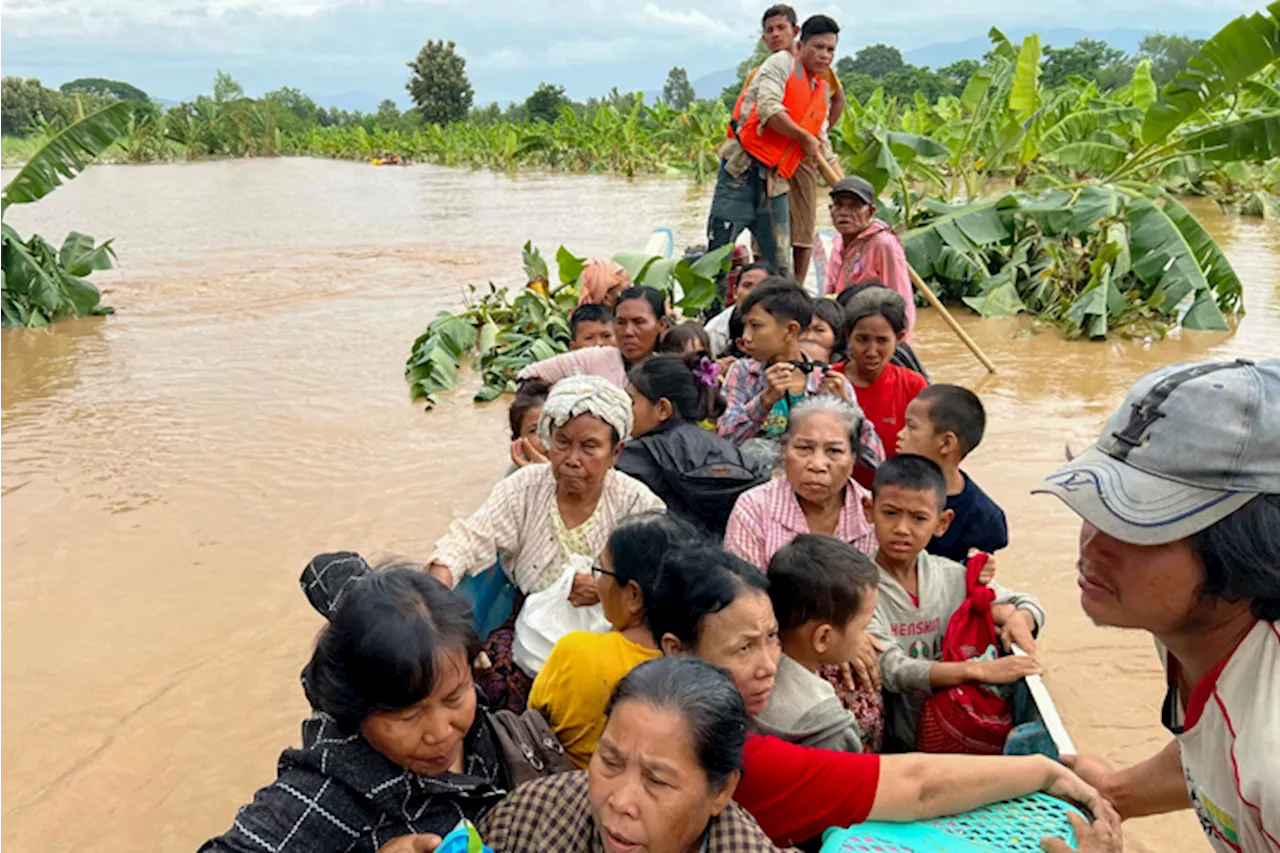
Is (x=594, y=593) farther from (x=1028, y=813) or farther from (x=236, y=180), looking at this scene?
(x=236, y=180)

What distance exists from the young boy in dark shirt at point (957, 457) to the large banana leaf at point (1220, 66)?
5.23 m

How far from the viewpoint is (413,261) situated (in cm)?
1316

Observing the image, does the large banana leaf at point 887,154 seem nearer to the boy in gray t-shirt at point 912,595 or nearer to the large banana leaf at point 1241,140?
the large banana leaf at point 1241,140

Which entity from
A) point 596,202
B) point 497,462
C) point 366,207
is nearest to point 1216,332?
point 497,462

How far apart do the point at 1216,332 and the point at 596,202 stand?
511 inches

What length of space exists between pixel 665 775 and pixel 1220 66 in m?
7.53

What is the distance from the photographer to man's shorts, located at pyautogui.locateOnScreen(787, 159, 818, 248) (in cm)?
665

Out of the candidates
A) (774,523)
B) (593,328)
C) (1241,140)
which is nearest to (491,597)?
(774,523)

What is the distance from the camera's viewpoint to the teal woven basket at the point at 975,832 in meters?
1.61

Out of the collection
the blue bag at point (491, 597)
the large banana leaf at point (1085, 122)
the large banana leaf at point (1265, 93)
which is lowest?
the blue bag at point (491, 597)

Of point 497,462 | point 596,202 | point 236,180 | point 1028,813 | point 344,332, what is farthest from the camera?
point 236,180

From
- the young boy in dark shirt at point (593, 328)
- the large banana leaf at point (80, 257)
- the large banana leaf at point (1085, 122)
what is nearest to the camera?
the young boy in dark shirt at point (593, 328)

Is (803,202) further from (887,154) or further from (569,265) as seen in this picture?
(569,265)

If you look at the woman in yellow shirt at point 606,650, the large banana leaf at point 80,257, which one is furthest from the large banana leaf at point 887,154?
the large banana leaf at point 80,257
